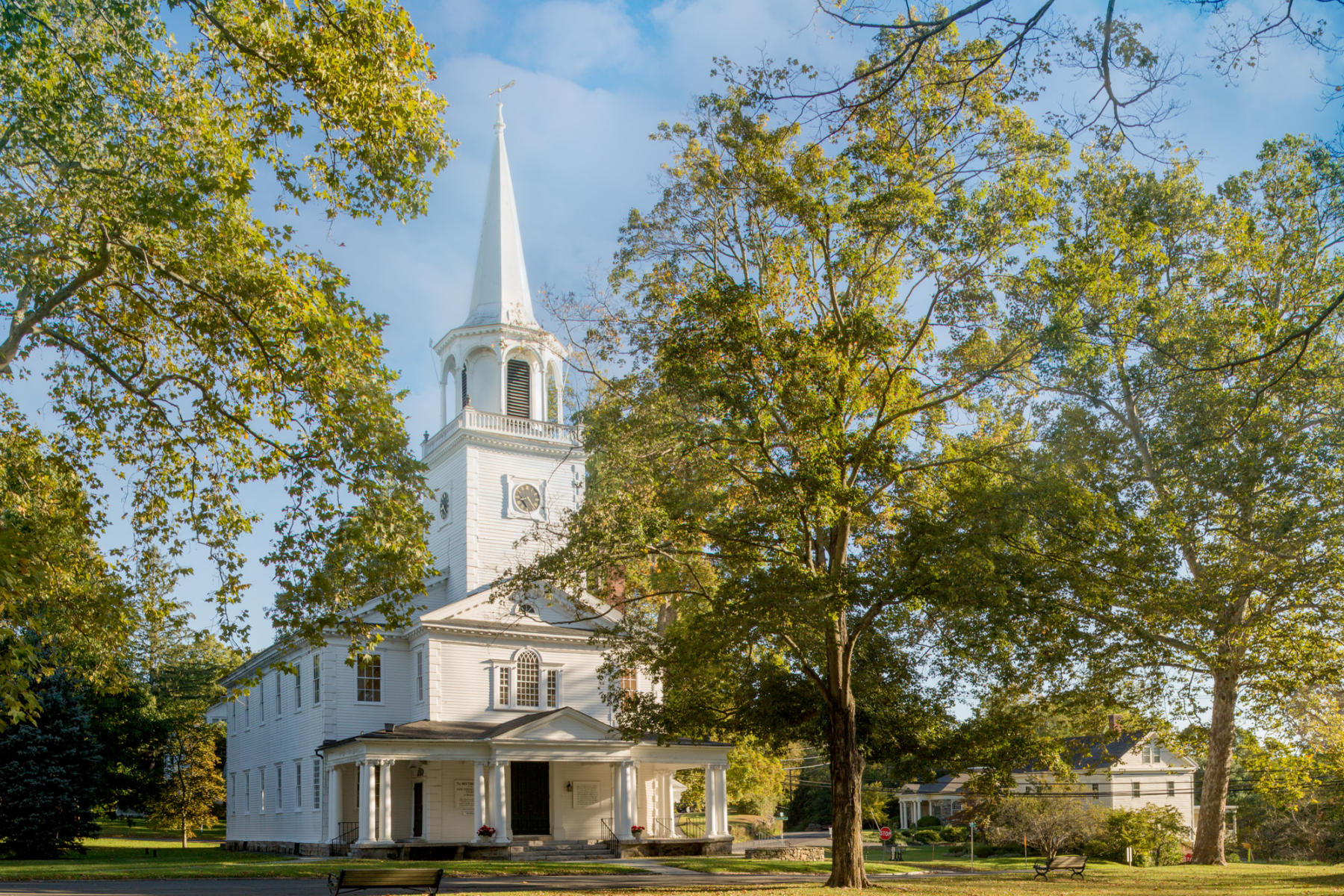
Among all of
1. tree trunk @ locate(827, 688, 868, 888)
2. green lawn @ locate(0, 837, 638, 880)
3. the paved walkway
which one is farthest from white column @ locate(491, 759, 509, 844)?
tree trunk @ locate(827, 688, 868, 888)

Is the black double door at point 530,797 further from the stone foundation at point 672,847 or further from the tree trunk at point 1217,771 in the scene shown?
the tree trunk at point 1217,771

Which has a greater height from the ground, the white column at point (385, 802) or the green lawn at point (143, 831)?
the white column at point (385, 802)

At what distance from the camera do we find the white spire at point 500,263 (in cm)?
4019

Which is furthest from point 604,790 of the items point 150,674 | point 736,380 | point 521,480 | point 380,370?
point 150,674

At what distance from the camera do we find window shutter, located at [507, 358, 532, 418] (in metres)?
40.0

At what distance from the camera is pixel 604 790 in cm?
3550

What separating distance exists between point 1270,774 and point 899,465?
52.4 ft

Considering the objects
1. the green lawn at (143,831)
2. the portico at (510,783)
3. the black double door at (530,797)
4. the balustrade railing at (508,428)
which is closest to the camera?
the portico at (510,783)

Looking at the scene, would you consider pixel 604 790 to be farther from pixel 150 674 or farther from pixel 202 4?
pixel 150 674

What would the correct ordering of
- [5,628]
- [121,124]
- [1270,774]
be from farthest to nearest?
[1270,774] < [121,124] < [5,628]

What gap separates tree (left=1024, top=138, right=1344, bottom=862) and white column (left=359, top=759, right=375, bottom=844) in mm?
19678

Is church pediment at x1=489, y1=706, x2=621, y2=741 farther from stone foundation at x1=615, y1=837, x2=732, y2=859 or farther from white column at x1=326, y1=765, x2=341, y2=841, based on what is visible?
white column at x1=326, y1=765, x2=341, y2=841

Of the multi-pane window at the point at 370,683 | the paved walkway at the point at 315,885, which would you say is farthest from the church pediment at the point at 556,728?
the paved walkway at the point at 315,885

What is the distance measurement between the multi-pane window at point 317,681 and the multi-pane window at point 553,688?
7141mm
